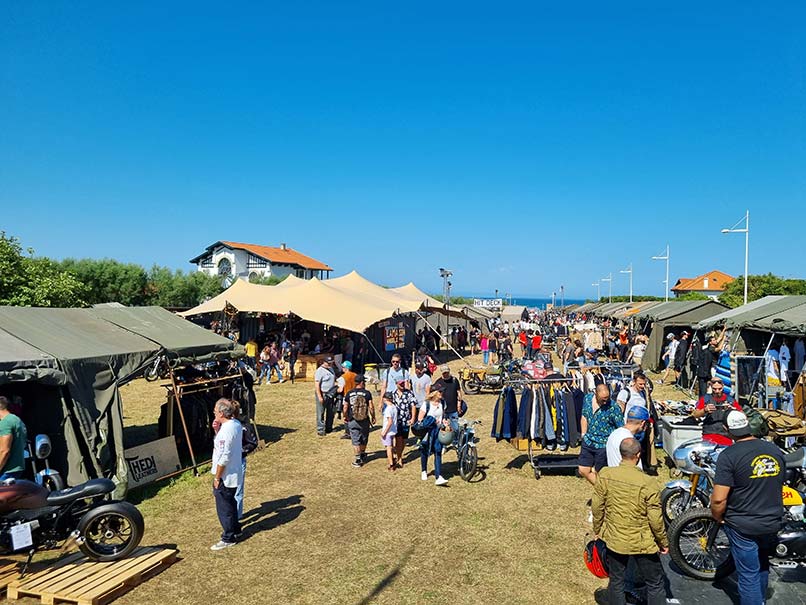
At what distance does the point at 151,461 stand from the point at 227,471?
9.72 ft

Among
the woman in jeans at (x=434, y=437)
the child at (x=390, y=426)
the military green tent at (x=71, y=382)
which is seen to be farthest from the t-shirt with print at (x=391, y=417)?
the military green tent at (x=71, y=382)

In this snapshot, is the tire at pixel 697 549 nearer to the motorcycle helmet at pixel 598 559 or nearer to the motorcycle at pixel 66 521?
Answer: the motorcycle helmet at pixel 598 559

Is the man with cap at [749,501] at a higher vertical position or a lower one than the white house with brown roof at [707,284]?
lower

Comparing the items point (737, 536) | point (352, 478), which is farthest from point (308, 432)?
point (737, 536)

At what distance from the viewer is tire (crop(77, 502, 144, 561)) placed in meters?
5.30

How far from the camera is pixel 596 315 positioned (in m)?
42.3

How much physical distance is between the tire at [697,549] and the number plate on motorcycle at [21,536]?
602 centimetres

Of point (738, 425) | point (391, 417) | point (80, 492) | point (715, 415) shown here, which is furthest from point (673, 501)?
point (80, 492)

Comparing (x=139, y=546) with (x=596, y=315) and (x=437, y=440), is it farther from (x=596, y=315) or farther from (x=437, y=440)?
(x=596, y=315)

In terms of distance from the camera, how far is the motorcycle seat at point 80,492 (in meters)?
5.28

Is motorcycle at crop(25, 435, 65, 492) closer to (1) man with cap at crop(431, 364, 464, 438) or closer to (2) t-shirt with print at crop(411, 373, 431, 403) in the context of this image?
(1) man with cap at crop(431, 364, 464, 438)

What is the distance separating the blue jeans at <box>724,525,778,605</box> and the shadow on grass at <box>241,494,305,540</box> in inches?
192

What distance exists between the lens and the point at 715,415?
286 inches

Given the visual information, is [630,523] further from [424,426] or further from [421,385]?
[421,385]
